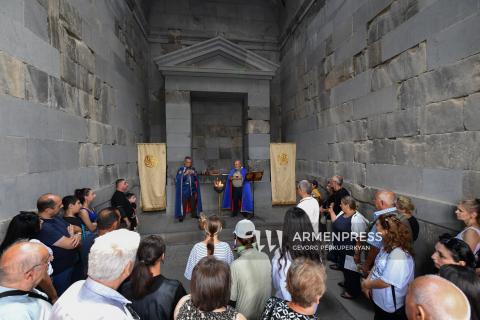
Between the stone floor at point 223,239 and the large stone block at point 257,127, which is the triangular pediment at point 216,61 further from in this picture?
the stone floor at point 223,239

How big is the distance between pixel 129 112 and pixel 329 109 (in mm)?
5589

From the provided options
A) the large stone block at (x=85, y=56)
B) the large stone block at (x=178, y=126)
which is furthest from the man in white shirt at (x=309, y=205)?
the large stone block at (x=178, y=126)

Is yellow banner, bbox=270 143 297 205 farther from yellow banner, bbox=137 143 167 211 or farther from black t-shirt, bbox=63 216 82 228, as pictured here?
black t-shirt, bbox=63 216 82 228

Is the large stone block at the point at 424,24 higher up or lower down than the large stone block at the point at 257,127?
higher up

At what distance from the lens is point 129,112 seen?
7.64 meters

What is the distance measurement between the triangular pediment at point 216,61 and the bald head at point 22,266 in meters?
7.03

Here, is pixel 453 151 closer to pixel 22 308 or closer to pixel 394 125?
pixel 394 125

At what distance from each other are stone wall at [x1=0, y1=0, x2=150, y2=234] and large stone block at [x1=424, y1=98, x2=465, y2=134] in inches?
208

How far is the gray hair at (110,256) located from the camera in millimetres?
1407

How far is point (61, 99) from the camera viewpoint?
13.3ft

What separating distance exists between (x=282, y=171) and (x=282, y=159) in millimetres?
373

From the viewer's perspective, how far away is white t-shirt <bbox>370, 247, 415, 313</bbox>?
2264 mm

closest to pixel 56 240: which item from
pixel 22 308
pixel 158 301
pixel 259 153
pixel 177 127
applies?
pixel 22 308

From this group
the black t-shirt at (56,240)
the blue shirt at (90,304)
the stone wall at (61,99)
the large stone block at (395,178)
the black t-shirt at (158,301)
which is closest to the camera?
the blue shirt at (90,304)
